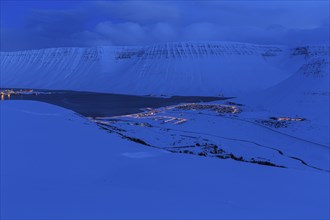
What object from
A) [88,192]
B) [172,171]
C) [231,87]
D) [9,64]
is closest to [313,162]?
[172,171]

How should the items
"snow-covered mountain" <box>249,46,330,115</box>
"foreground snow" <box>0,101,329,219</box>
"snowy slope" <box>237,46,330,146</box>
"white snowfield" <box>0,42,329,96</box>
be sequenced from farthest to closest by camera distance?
1. "white snowfield" <box>0,42,329,96</box>
2. "snow-covered mountain" <box>249,46,330,115</box>
3. "snowy slope" <box>237,46,330,146</box>
4. "foreground snow" <box>0,101,329,219</box>

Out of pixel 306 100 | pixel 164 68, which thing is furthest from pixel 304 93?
pixel 164 68

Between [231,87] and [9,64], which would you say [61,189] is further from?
[9,64]

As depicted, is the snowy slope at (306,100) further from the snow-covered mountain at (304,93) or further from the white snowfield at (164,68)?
the white snowfield at (164,68)

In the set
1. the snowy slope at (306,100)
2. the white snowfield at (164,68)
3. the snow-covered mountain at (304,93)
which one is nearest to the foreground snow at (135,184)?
the snowy slope at (306,100)

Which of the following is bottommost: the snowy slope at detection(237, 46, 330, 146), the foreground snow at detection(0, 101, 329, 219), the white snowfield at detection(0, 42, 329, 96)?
the foreground snow at detection(0, 101, 329, 219)

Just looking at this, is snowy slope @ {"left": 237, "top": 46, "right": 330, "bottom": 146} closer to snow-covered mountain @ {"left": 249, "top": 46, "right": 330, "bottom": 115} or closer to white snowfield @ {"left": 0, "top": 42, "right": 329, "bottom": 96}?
snow-covered mountain @ {"left": 249, "top": 46, "right": 330, "bottom": 115}

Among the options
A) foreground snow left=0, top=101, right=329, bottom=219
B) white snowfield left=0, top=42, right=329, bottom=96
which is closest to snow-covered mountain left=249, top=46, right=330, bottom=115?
foreground snow left=0, top=101, right=329, bottom=219
